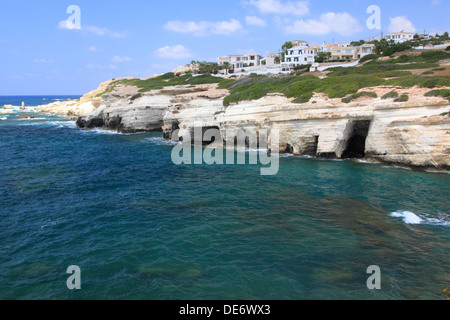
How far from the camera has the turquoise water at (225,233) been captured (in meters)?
10.6

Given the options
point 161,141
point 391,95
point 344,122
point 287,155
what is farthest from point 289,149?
point 161,141

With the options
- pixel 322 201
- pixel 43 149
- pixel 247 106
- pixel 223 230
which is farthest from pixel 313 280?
pixel 43 149

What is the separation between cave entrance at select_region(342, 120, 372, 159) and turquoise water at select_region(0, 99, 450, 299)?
458 cm

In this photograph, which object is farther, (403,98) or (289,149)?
(289,149)

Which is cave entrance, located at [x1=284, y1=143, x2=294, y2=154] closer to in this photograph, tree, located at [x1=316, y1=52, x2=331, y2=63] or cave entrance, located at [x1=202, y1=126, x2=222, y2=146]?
cave entrance, located at [x1=202, y1=126, x2=222, y2=146]

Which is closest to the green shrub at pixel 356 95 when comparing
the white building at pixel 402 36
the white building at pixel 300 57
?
the white building at pixel 300 57

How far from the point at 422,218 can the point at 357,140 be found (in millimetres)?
15775

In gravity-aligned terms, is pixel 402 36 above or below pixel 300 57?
above

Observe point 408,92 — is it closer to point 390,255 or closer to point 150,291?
point 390,255

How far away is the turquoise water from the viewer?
10555 mm

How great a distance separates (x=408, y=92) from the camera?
26.3 metres

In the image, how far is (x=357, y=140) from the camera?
30.4m

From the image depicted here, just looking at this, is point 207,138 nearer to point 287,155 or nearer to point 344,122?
Result: point 287,155
